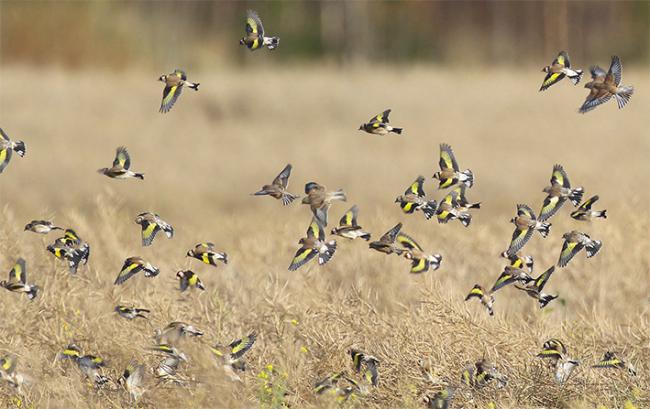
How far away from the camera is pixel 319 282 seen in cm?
671

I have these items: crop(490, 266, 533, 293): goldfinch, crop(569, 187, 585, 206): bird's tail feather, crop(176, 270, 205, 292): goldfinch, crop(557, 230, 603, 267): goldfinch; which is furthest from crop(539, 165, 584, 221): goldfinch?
crop(176, 270, 205, 292): goldfinch

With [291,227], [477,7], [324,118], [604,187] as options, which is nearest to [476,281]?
[291,227]

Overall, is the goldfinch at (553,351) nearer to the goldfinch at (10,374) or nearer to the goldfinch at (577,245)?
the goldfinch at (577,245)

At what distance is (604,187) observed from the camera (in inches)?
586

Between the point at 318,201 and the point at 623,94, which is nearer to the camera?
the point at 623,94

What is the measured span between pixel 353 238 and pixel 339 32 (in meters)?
29.0

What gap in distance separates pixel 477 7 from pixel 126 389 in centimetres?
3624

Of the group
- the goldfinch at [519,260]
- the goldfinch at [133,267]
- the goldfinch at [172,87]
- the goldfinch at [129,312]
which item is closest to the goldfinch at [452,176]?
the goldfinch at [519,260]

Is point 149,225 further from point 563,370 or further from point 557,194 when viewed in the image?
point 563,370

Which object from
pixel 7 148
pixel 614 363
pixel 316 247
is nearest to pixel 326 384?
pixel 316 247

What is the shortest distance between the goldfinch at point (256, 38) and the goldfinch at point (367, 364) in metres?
1.47

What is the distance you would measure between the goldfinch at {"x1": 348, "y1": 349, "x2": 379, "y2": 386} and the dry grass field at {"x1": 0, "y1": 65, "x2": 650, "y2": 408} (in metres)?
0.11

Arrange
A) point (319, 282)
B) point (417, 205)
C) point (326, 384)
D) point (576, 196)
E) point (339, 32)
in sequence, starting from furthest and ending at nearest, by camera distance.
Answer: point (339, 32), point (319, 282), point (417, 205), point (576, 196), point (326, 384)

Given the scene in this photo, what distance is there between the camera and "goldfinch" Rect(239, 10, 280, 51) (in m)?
5.39
